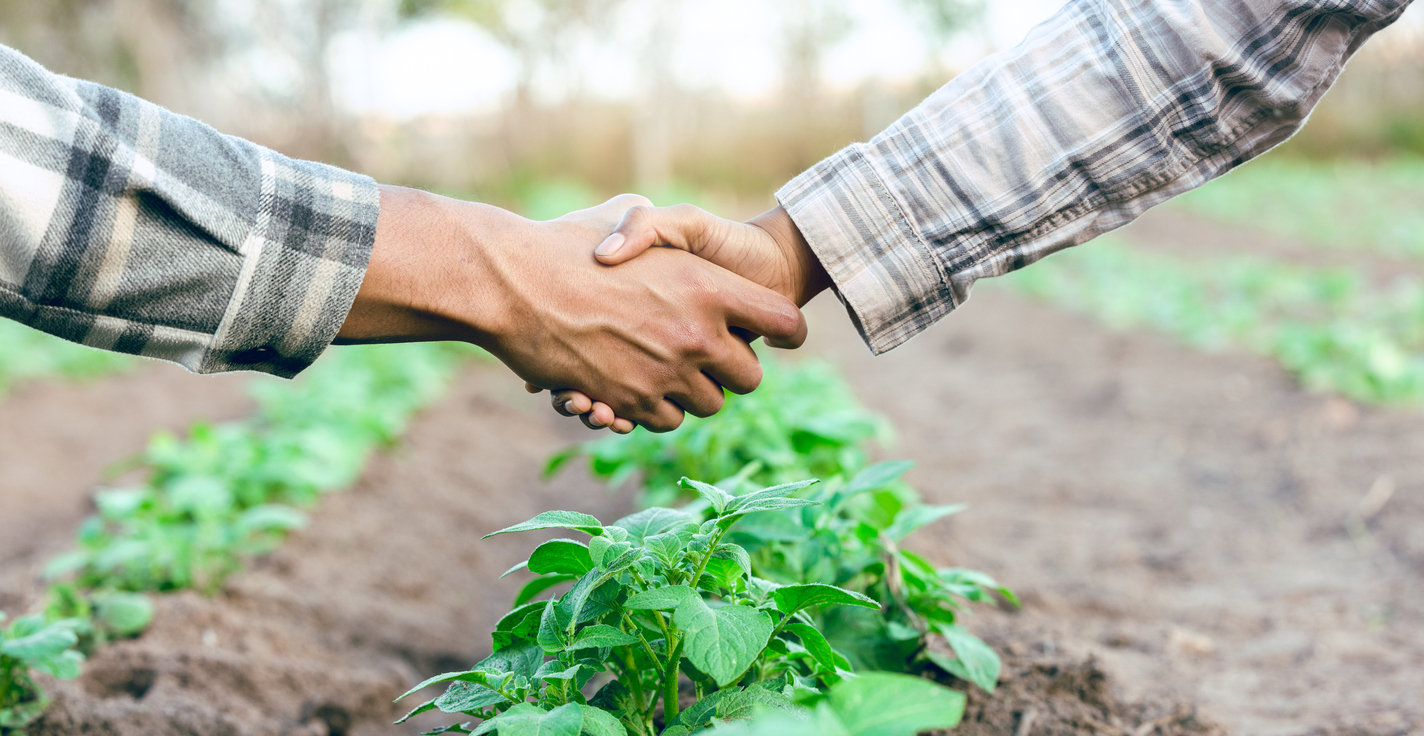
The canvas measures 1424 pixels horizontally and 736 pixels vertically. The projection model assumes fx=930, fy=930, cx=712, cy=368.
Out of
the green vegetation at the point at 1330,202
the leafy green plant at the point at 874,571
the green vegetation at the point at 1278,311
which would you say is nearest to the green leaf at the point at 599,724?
the leafy green plant at the point at 874,571

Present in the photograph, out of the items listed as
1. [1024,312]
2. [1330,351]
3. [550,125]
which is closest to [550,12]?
[550,125]

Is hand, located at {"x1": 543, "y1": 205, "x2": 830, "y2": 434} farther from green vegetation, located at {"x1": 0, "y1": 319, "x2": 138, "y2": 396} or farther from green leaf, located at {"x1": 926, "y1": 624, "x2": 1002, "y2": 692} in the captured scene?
green vegetation, located at {"x1": 0, "y1": 319, "x2": 138, "y2": 396}

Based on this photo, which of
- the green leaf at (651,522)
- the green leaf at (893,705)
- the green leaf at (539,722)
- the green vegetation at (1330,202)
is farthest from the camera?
the green vegetation at (1330,202)

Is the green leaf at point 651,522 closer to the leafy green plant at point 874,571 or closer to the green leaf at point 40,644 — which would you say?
the leafy green plant at point 874,571

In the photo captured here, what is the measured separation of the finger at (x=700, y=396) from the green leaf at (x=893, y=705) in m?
1.25

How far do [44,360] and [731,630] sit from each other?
20.0 feet

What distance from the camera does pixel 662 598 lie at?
90 centimetres

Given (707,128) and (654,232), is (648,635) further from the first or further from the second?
(707,128)

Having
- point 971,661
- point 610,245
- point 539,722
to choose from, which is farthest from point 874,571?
point 610,245

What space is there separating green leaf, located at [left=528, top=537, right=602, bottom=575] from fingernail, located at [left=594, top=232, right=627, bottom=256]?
0.85m

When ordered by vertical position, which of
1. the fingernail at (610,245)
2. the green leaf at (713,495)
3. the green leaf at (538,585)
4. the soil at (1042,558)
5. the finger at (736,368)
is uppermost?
the fingernail at (610,245)

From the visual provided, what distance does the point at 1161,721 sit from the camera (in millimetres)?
1407

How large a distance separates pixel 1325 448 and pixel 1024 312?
4306 mm

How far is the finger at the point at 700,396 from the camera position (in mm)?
1909
